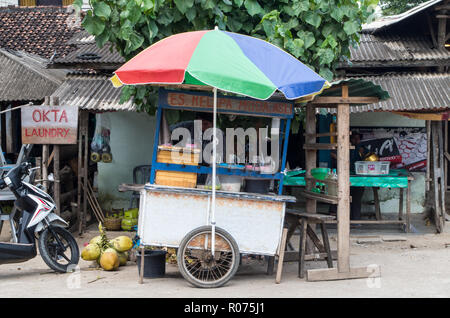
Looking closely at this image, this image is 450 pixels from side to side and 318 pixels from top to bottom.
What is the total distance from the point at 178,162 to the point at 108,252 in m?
1.68

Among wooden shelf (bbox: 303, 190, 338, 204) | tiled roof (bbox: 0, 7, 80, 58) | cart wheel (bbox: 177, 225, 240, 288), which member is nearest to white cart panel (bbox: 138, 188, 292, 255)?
cart wheel (bbox: 177, 225, 240, 288)

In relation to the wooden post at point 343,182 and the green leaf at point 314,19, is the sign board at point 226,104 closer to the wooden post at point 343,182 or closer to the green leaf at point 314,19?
the wooden post at point 343,182

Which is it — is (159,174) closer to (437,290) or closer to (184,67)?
(184,67)

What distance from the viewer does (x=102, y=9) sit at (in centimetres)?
709

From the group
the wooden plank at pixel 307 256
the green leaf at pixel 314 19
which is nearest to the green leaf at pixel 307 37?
the green leaf at pixel 314 19

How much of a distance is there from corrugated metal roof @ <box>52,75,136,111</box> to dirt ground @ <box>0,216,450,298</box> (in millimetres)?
2885

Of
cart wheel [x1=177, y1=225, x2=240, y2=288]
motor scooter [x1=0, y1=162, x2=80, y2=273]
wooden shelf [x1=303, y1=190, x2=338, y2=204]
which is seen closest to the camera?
cart wheel [x1=177, y1=225, x2=240, y2=288]

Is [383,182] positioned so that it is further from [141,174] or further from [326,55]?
[141,174]

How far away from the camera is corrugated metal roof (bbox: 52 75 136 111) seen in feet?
32.3

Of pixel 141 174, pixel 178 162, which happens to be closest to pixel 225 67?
pixel 178 162

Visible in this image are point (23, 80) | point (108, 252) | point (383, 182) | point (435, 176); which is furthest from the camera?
point (23, 80)

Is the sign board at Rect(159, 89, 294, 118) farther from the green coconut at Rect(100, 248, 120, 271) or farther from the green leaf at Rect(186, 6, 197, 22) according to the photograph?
the green coconut at Rect(100, 248, 120, 271)

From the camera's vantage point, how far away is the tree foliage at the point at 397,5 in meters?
17.9

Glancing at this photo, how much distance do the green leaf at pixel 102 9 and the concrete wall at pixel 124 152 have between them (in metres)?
4.45
